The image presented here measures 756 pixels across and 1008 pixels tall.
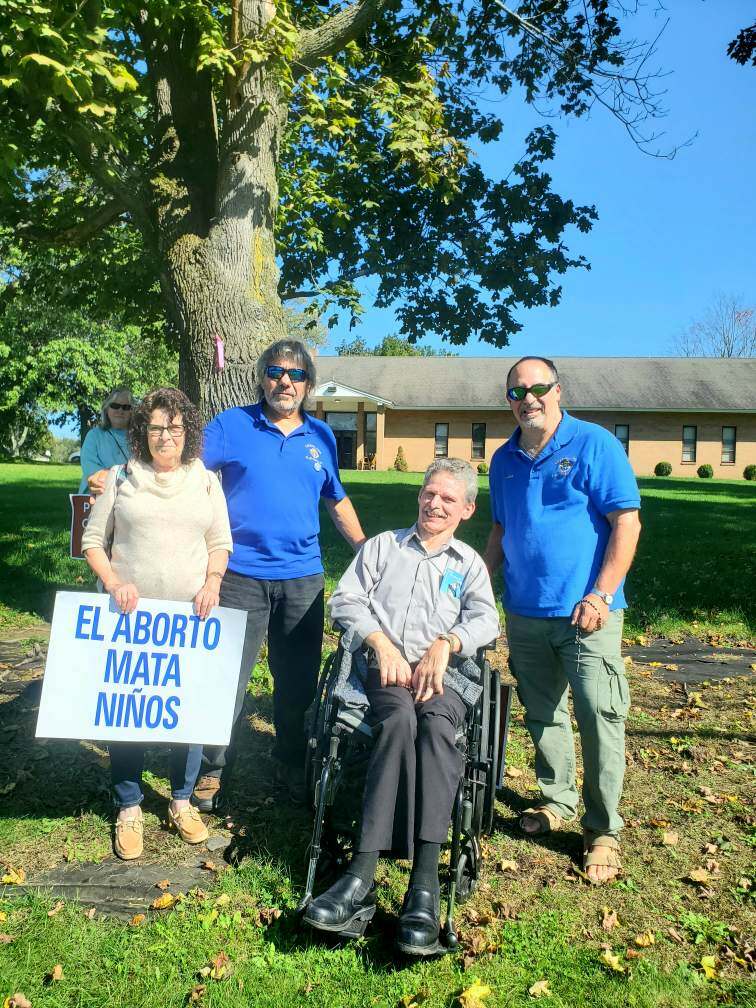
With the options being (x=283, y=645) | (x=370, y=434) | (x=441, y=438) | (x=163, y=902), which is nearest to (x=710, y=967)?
(x=163, y=902)

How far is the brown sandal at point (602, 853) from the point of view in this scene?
11.7ft

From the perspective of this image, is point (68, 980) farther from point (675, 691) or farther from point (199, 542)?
point (675, 691)

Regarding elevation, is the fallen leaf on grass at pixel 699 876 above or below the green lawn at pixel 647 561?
below

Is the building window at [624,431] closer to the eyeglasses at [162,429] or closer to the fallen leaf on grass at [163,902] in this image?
the eyeglasses at [162,429]

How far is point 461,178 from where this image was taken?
13.3 metres

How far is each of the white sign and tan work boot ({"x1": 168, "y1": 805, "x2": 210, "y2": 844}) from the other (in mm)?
411

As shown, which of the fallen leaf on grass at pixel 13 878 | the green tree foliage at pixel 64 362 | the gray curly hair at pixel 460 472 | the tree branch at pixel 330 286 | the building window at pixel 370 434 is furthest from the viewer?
the building window at pixel 370 434

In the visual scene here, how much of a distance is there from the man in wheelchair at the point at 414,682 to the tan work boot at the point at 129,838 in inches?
45.2

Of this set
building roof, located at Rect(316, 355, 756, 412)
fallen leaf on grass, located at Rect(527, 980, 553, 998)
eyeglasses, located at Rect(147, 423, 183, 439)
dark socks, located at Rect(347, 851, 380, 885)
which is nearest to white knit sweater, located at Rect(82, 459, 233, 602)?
eyeglasses, located at Rect(147, 423, 183, 439)

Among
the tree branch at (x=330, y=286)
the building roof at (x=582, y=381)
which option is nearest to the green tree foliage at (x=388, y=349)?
the building roof at (x=582, y=381)

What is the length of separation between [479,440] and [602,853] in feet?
125

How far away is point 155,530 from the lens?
351 centimetres

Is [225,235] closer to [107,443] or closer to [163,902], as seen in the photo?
[107,443]

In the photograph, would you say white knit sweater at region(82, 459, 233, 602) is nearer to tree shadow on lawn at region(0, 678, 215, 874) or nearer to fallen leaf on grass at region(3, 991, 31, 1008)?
tree shadow on lawn at region(0, 678, 215, 874)
